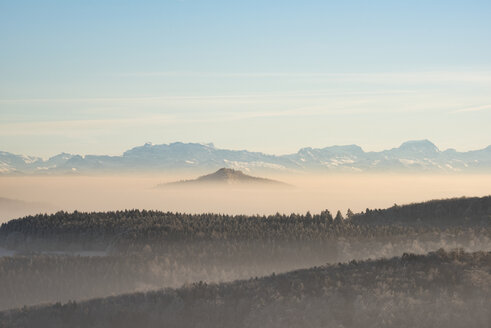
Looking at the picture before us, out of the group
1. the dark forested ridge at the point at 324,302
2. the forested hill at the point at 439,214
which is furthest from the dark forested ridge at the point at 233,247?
the dark forested ridge at the point at 324,302

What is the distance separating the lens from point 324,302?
56688 millimetres

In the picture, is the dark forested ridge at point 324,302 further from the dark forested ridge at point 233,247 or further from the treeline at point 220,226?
the treeline at point 220,226

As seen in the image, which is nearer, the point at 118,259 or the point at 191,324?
the point at 191,324

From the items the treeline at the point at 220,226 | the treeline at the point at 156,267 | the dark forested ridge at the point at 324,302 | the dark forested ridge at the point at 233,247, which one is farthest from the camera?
the treeline at the point at 156,267

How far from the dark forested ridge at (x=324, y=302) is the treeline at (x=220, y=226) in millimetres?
39447

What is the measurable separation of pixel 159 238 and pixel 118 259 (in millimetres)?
11376

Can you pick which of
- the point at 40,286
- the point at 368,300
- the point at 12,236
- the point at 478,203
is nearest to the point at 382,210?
the point at 478,203

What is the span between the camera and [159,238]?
135750 mm

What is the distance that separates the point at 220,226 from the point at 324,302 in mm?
79714

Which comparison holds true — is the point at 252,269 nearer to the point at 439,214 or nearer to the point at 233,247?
the point at 233,247

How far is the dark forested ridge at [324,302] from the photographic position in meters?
53.8

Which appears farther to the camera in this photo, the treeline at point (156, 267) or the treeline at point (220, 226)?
the treeline at point (156, 267)

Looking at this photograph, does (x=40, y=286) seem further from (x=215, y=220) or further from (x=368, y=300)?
(x=368, y=300)

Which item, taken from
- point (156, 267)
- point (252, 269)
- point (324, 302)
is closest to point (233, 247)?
point (252, 269)
